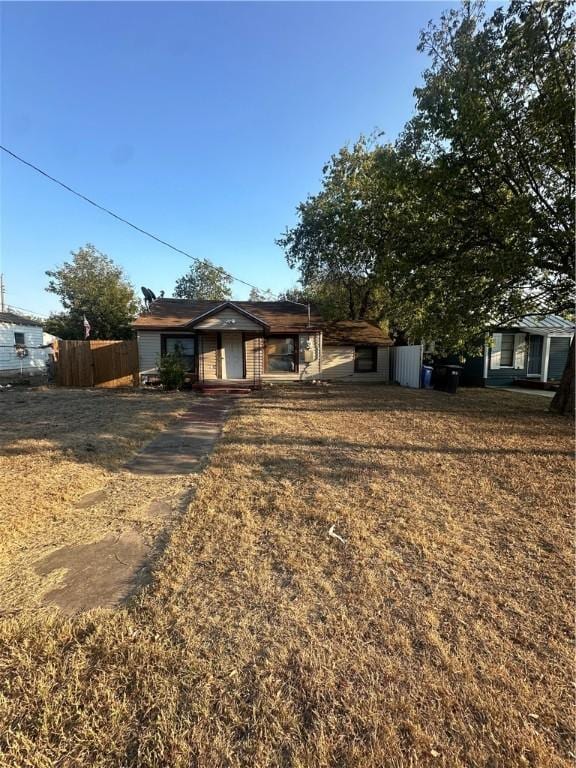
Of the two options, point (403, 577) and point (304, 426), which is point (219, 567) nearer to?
point (403, 577)

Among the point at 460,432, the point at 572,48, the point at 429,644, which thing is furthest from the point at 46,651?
the point at 572,48

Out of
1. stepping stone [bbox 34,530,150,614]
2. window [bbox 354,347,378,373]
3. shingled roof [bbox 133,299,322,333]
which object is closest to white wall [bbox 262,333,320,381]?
shingled roof [bbox 133,299,322,333]

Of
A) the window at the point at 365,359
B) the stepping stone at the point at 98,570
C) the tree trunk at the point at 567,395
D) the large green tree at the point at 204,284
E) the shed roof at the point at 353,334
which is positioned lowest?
the stepping stone at the point at 98,570

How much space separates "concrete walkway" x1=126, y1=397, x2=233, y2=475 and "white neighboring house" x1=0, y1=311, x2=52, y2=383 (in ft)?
48.4

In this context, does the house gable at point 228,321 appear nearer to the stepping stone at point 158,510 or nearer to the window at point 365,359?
the window at point 365,359

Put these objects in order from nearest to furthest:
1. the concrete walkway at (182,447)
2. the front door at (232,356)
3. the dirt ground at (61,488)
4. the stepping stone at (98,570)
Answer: the stepping stone at (98,570)
the dirt ground at (61,488)
the concrete walkway at (182,447)
the front door at (232,356)

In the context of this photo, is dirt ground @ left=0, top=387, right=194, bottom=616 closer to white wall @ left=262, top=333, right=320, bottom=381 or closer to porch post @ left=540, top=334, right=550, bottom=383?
white wall @ left=262, top=333, right=320, bottom=381

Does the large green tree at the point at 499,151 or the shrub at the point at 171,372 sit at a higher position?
the large green tree at the point at 499,151

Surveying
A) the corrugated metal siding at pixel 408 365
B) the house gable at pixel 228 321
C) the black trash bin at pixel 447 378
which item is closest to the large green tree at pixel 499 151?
the black trash bin at pixel 447 378

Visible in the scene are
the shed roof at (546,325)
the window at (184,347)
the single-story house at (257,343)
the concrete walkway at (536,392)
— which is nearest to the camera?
the concrete walkway at (536,392)

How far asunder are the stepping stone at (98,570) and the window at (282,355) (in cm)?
1320

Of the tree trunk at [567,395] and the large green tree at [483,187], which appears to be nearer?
the large green tree at [483,187]

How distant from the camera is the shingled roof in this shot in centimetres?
1480

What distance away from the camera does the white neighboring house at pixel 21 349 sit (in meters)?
19.2
